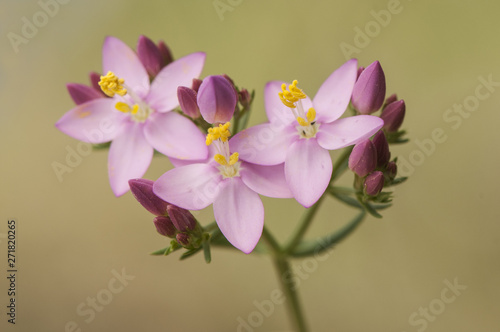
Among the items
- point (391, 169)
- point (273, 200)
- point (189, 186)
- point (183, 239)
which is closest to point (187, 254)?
point (183, 239)

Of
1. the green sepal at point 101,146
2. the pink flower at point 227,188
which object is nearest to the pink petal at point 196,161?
the pink flower at point 227,188

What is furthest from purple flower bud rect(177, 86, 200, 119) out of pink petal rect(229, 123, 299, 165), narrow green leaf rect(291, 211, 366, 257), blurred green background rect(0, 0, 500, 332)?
blurred green background rect(0, 0, 500, 332)

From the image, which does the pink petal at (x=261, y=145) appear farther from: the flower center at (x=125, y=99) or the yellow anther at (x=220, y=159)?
the flower center at (x=125, y=99)

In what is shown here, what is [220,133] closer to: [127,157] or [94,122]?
[127,157]

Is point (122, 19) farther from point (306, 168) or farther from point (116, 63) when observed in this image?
point (306, 168)

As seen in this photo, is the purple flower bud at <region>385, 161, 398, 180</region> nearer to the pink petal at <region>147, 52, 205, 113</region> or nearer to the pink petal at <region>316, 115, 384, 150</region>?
the pink petal at <region>316, 115, 384, 150</region>

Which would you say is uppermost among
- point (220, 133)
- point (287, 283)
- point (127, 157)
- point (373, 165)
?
point (373, 165)

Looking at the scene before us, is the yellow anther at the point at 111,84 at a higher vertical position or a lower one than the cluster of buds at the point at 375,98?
lower
